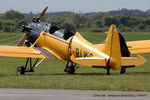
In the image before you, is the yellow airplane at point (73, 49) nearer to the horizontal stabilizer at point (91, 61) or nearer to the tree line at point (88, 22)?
the horizontal stabilizer at point (91, 61)

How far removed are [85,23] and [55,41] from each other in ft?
227

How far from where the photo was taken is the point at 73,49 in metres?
20.5

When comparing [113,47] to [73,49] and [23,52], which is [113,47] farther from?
[23,52]

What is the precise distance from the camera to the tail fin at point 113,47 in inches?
691

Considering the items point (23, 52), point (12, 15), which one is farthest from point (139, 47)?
point (12, 15)

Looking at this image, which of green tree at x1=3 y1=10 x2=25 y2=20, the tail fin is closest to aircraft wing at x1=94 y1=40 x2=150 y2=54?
the tail fin

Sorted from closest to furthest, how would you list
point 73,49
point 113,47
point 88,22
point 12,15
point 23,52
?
point 113,47 < point 73,49 < point 23,52 < point 88,22 < point 12,15

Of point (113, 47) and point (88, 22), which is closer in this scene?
point (113, 47)

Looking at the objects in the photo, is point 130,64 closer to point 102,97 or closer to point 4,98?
point 102,97

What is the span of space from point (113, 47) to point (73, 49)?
9.96 ft

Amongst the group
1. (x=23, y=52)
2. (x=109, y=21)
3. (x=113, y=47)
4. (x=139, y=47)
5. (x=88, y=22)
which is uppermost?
(x=113, y=47)

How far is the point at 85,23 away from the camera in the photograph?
299ft

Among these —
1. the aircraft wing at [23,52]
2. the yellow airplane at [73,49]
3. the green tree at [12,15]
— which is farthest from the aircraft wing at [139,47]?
the green tree at [12,15]

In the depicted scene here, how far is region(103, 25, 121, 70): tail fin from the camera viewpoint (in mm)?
17562
